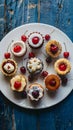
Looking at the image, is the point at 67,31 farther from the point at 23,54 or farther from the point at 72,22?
the point at 23,54

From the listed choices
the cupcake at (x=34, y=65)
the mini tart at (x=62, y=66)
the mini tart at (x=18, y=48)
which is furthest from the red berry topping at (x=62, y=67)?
the mini tart at (x=18, y=48)

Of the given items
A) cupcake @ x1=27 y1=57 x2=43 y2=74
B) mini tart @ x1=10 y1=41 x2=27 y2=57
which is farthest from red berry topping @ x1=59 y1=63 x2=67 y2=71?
mini tart @ x1=10 y1=41 x2=27 y2=57

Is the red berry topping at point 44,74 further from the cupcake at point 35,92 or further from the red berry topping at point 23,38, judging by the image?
the red berry topping at point 23,38

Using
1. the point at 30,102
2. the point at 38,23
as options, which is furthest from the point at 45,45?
the point at 30,102

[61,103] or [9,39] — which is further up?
[9,39]

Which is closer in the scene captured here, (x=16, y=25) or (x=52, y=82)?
(x=52, y=82)

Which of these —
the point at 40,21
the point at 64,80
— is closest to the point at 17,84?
the point at 64,80

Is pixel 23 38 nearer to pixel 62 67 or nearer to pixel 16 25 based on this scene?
pixel 16 25
